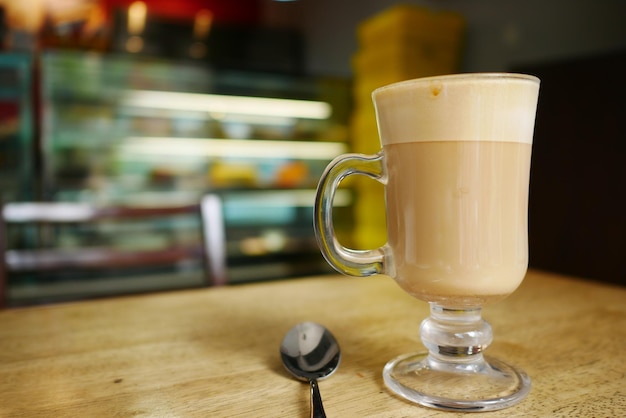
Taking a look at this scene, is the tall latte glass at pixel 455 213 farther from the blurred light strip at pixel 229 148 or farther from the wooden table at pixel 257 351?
the blurred light strip at pixel 229 148

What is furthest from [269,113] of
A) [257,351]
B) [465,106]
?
[465,106]

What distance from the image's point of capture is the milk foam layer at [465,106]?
1.69 ft

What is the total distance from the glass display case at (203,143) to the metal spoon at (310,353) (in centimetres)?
243

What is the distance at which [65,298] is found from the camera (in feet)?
8.59

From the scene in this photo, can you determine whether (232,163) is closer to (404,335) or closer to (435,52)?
(435,52)

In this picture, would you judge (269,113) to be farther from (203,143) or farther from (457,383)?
(457,383)

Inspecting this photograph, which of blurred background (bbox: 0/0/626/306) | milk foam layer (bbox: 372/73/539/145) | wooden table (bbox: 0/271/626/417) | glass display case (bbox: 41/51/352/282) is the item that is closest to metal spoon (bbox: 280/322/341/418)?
wooden table (bbox: 0/271/626/417)

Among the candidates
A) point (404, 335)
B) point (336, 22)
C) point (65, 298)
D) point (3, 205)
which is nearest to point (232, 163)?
point (65, 298)

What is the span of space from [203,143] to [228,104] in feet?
0.96

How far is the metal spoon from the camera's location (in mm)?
563

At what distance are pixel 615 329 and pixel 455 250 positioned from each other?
1.33ft

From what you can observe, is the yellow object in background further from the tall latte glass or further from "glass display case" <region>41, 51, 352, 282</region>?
the tall latte glass

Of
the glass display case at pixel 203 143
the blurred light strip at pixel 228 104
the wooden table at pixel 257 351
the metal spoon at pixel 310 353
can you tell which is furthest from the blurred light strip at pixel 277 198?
the metal spoon at pixel 310 353

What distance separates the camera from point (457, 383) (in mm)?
532
